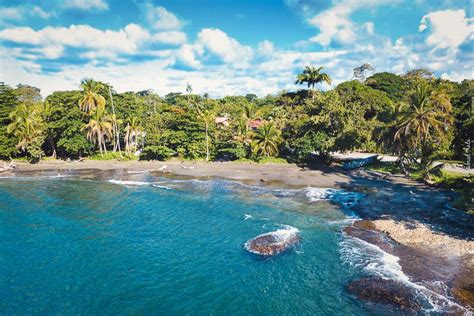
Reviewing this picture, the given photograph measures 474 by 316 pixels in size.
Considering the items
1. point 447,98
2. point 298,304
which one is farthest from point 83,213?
point 447,98

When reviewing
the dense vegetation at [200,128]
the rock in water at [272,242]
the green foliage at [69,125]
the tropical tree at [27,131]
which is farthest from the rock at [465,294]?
the tropical tree at [27,131]

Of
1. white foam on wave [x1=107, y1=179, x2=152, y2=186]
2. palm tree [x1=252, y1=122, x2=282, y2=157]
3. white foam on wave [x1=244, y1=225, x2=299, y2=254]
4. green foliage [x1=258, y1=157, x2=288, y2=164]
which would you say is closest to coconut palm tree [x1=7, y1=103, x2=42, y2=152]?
white foam on wave [x1=107, y1=179, x2=152, y2=186]

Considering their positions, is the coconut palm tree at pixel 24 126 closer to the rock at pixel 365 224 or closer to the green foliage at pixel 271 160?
the green foliage at pixel 271 160

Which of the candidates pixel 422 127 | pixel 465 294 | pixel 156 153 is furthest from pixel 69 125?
pixel 465 294

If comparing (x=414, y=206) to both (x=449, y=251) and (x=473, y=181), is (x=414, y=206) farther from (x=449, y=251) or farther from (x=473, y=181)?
(x=449, y=251)

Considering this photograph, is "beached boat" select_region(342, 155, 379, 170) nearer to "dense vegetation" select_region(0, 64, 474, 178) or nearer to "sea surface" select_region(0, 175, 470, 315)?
"dense vegetation" select_region(0, 64, 474, 178)

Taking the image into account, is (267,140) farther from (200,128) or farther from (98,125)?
(98,125)
